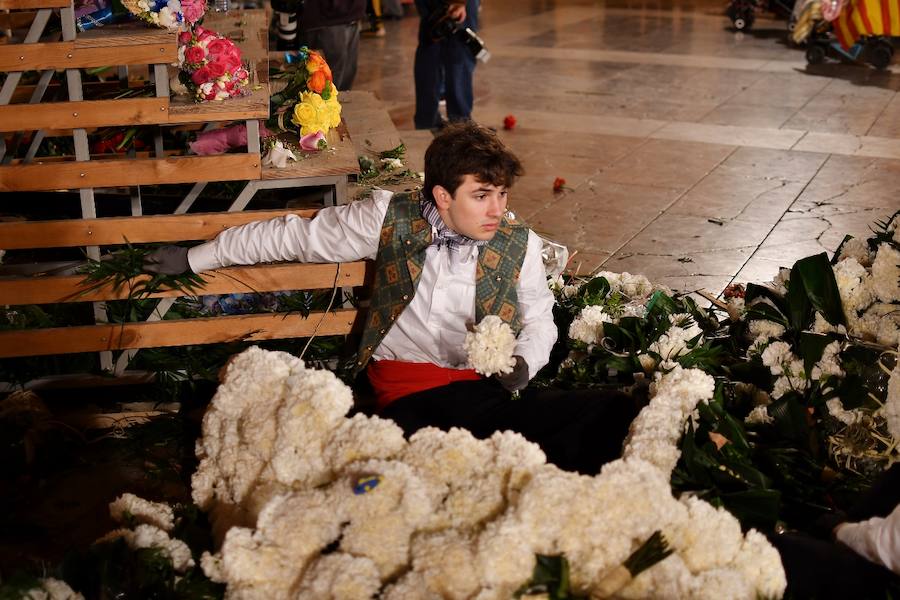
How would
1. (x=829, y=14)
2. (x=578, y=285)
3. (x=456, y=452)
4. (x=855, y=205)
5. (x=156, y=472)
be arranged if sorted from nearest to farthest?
1. (x=456, y=452)
2. (x=156, y=472)
3. (x=578, y=285)
4. (x=855, y=205)
5. (x=829, y=14)

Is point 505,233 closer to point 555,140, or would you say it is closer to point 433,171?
point 433,171

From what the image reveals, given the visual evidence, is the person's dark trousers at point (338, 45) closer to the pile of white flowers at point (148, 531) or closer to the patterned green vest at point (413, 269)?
the patterned green vest at point (413, 269)

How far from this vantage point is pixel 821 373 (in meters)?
3.26

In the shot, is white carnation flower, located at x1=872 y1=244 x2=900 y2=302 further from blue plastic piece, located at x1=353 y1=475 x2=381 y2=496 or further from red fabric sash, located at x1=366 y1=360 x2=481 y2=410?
blue plastic piece, located at x1=353 y1=475 x2=381 y2=496

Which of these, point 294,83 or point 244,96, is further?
point 294,83

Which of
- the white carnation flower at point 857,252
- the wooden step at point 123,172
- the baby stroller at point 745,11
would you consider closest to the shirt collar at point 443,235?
the wooden step at point 123,172

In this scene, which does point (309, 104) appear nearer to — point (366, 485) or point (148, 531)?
point (148, 531)

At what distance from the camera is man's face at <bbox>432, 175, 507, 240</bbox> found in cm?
311

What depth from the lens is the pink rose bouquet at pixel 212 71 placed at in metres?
3.75

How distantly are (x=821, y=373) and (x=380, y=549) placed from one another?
1.75m

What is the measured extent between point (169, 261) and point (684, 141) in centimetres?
503

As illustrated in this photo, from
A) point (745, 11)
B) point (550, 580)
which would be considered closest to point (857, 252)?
point (550, 580)

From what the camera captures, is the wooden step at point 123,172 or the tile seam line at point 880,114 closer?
the wooden step at point 123,172

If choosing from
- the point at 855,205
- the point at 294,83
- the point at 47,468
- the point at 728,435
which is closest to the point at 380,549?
the point at 728,435
